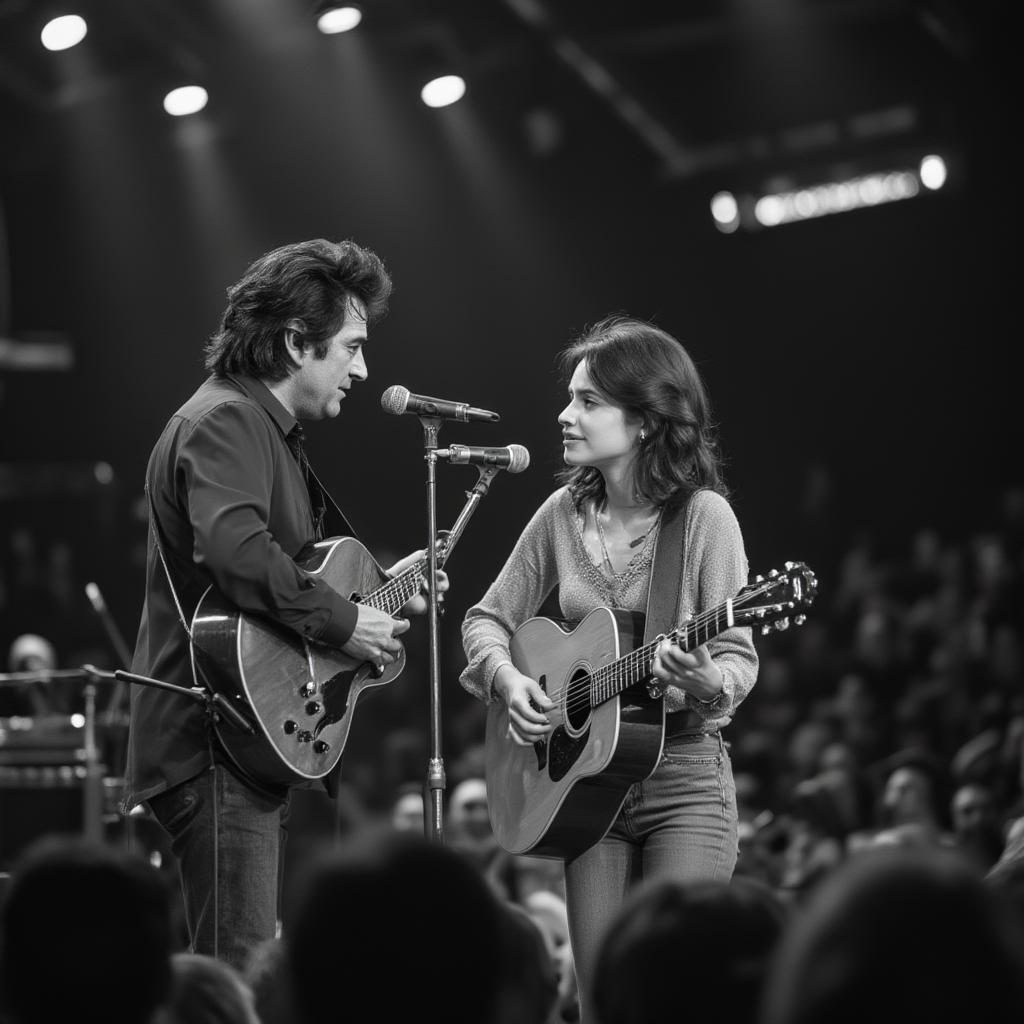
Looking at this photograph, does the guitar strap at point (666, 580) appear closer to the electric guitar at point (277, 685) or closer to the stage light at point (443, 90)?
the electric guitar at point (277, 685)

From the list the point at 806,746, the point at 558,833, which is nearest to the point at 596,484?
the point at 558,833

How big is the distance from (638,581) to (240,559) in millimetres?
1086

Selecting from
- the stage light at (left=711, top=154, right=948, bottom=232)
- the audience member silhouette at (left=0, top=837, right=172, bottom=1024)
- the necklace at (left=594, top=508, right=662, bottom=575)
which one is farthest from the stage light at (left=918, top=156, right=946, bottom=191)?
the audience member silhouette at (left=0, top=837, right=172, bottom=1024)

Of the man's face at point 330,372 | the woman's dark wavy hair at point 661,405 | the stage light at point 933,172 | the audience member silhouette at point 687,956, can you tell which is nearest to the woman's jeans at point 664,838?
the woman's dark wavy hair at point 661,405

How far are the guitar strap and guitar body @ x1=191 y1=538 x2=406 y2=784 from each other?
0.77 m

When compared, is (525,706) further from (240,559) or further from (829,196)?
(829,196)

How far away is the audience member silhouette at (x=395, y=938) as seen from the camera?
64.2 inches

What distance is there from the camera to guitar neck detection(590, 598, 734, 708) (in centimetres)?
348

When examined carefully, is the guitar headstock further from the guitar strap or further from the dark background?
the dark background

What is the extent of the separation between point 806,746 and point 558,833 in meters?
6.62

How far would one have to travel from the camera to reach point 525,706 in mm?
3969

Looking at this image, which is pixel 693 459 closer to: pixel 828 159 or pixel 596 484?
pixel 596 484

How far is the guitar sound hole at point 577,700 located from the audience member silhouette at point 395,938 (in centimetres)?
214

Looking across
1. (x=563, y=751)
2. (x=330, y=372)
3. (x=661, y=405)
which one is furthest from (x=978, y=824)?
(x=330, y=372)
